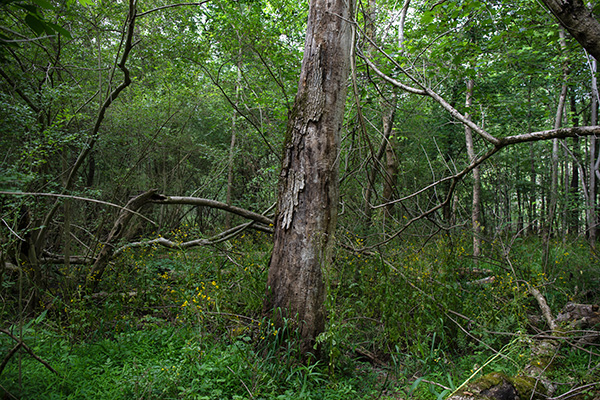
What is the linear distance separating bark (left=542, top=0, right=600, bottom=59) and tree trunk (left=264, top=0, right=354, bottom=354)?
1.50 metres

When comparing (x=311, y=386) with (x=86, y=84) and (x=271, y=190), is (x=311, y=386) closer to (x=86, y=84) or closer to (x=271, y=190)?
(x=271, y=190)

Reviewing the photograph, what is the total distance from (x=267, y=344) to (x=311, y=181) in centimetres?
130

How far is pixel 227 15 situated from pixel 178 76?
1.74 metres

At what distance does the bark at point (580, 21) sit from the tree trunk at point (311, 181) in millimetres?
1498

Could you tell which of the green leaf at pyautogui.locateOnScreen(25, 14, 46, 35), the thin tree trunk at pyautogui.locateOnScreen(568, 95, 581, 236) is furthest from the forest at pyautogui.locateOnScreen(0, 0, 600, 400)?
the thin tree trunk at pyautogui.locateOnScreen(568, 95, 581, 236)

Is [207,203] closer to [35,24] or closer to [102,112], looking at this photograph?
[102,112]

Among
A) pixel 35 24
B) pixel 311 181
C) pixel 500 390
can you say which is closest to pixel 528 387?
pixel 500 390

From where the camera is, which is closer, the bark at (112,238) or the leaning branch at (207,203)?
the bark at (112,238)

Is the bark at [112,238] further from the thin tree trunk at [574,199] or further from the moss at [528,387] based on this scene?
the thin tree trunk at [574,199]

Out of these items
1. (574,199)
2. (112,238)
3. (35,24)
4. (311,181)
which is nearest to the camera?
(35,24)

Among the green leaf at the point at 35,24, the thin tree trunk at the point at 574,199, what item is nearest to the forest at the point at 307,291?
the green leaf at the point at 35,24

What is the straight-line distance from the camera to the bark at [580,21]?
1.42m

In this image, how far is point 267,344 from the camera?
2.46m

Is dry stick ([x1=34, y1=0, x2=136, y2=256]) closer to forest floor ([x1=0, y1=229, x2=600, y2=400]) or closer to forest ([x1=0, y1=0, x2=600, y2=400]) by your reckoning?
forest ([x1=0, y1=0, x2=600, y2=400])
